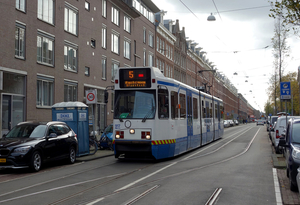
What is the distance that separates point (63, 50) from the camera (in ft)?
83.8

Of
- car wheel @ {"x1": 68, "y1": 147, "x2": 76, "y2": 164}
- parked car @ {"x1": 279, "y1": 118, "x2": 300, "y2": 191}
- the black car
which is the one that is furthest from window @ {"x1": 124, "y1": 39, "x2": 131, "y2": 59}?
parked car @ {"x1": 279, "y1": 118, "x2": 300, "y2": 191}

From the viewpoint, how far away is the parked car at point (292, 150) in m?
7.35

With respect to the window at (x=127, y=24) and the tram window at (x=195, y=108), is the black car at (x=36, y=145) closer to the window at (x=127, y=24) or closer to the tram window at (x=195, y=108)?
the tram window at (x=195, y=108)

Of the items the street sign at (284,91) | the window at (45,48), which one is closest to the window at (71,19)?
the window at (45,48)

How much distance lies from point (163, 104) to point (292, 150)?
5.83m

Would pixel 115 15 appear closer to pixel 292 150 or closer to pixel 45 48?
pixel 45 48

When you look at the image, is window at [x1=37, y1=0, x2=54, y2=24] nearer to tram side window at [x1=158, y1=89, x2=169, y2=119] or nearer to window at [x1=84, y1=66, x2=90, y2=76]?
window at [x1=84, y1=66, x2=90, y2=76]

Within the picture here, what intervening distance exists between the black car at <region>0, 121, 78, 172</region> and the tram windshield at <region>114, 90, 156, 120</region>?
2.25 meters

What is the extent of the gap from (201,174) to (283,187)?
8.15 feet

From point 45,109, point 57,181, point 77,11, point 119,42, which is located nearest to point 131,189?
point 57,181

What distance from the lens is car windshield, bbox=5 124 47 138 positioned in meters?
12.2

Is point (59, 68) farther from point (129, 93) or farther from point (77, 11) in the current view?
point (129, 93)

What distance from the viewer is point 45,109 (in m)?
23.1

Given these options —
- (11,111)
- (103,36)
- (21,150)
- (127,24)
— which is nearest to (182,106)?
(21,150)
